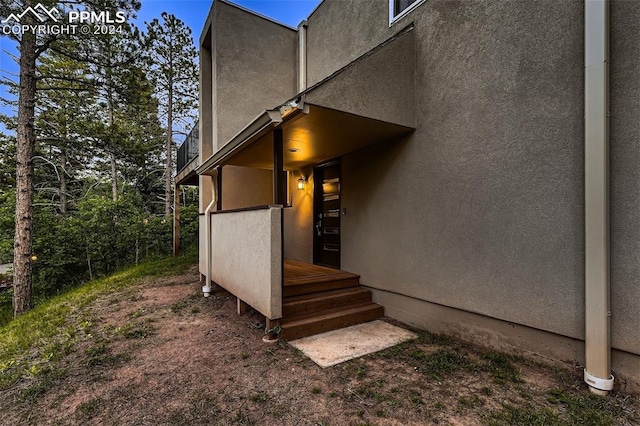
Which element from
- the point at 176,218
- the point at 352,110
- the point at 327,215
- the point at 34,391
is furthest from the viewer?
the point at 176,218

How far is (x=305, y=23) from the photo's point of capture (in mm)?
7504

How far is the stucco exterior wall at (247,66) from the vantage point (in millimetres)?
6895

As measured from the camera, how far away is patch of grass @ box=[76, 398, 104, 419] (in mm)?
2512

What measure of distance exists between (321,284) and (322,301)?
38cm

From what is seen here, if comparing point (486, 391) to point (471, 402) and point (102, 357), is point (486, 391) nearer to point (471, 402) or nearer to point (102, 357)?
point (471, 402)

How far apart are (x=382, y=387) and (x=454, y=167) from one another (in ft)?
9.30

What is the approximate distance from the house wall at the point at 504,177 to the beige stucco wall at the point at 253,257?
201 centimetres

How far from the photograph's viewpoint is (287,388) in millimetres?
2896

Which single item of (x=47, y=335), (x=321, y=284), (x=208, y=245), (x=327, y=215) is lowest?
(x=47, y=335)

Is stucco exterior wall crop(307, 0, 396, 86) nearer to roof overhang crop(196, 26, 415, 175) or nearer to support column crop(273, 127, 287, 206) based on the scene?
roof overhang crop(196, 26, 415, 175)

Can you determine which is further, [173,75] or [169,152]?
[169,152]

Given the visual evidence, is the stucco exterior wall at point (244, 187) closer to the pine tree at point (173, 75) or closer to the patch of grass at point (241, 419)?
the patch of grass at point (241, 419)

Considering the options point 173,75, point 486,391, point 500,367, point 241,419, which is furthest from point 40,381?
point 173,75

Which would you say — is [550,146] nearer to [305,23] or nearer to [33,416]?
[33,416]
